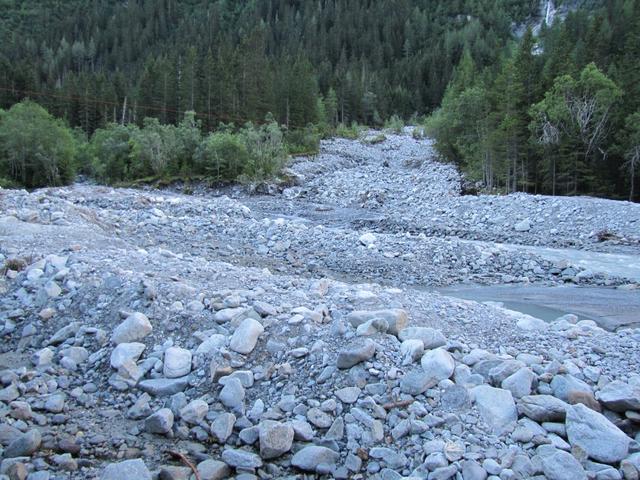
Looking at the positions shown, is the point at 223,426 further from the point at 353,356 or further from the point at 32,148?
the point at 32,148

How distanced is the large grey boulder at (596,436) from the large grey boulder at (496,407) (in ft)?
1.61

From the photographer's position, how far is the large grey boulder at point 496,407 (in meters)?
4.90

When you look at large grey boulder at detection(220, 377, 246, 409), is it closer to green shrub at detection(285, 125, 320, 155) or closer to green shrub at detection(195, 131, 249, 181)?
green shrub at detection(195, 131, 249, 181)

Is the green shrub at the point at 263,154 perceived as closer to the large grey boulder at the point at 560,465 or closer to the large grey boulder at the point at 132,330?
the large grey boulder at the point at 132,330

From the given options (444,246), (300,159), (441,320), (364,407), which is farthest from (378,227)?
(300,159)

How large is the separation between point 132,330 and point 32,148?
35.6 m

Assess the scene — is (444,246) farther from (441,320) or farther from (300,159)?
(300,159)

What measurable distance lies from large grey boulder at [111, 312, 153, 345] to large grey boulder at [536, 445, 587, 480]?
451cm

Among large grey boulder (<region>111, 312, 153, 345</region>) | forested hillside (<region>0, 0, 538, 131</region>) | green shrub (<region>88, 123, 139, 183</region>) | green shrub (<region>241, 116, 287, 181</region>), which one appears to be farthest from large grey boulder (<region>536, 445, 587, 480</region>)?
forested hillside (<region>0, 0, 538, 131</region>)

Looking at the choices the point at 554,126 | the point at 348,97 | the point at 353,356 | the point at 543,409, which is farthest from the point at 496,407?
the point at 348,97

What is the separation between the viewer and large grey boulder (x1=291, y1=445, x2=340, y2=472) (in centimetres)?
468

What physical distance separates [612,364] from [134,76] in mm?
107913

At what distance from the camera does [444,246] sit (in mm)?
16156

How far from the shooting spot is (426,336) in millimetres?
6102
